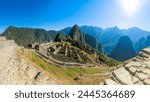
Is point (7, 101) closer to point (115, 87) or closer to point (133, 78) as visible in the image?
point (115, 87)

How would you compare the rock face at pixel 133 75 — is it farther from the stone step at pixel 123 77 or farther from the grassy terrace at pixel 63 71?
the grassy terrace at pixel 63 71

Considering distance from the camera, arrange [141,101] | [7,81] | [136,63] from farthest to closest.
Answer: [7,81] < [136,63] < [141,101]

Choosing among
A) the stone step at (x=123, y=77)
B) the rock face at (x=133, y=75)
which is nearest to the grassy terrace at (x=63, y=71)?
the rock face at (x=133, y=75)

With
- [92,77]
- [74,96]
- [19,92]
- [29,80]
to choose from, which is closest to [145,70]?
[74,96]

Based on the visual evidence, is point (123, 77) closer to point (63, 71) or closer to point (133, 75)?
point (133, 75)

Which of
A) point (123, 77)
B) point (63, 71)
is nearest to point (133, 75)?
point (123, 77)

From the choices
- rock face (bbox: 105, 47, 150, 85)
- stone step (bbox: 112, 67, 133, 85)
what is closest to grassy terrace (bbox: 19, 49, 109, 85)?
rock face (bbox: 105, 47, 150, 85)

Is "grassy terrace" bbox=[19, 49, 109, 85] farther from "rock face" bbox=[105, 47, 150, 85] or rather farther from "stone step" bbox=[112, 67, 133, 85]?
"stone step" bbox=[112, 67, 133, 85]

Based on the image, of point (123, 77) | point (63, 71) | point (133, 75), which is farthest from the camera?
point (63, 71)
